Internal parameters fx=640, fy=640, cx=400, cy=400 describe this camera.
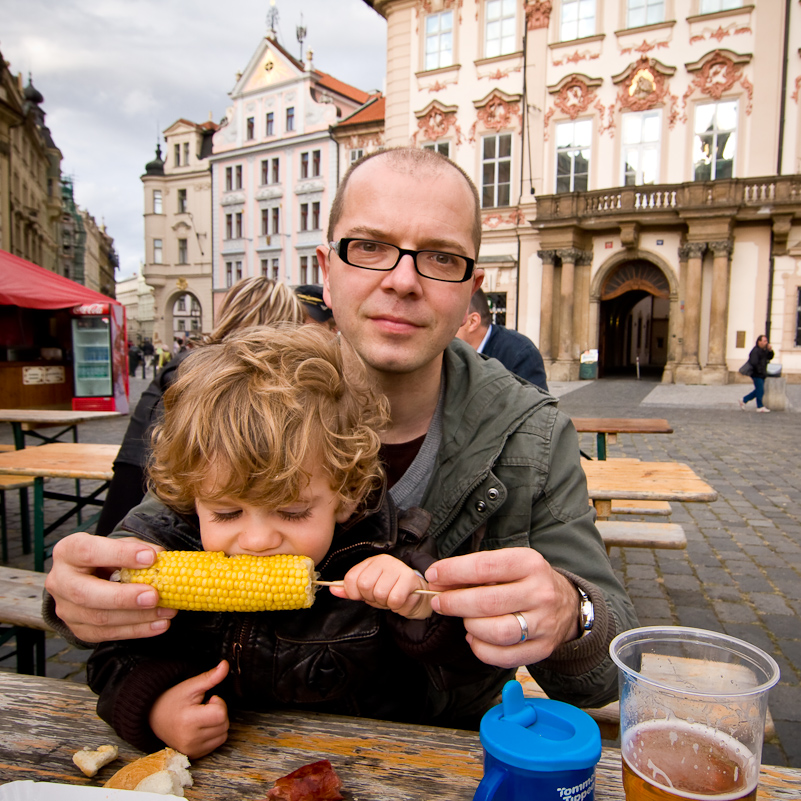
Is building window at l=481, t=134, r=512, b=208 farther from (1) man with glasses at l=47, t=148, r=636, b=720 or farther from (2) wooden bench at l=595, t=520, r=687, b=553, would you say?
(1) man with glasses at l=47, t=148, r=636, b=720

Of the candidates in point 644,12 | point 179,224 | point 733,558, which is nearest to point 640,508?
point 733,558

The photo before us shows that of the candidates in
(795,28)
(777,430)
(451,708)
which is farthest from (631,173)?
(451,708)

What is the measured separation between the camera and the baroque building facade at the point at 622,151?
1852 cm

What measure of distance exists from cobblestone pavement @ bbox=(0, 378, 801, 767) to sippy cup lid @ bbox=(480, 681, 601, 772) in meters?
2.13

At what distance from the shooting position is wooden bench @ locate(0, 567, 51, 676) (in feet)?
7.28

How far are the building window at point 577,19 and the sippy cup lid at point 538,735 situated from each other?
2384 centimetres

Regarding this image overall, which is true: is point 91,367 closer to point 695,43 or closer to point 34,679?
point 34,679

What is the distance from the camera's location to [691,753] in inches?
33.7

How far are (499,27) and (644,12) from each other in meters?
4.66

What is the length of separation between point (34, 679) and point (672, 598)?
3.75 m

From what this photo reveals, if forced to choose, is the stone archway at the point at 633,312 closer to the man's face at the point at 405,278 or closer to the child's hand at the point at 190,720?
the man's face at the point at 405,278

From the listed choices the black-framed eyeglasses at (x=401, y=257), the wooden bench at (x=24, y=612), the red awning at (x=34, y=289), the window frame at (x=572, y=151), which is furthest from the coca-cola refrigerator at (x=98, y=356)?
the window frame at (x=572, y=151)

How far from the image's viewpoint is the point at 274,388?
134 cm

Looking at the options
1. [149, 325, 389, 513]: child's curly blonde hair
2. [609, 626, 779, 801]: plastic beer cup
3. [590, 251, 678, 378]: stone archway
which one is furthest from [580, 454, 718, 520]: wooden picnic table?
[590, 251, 678, 378]: stone archway
